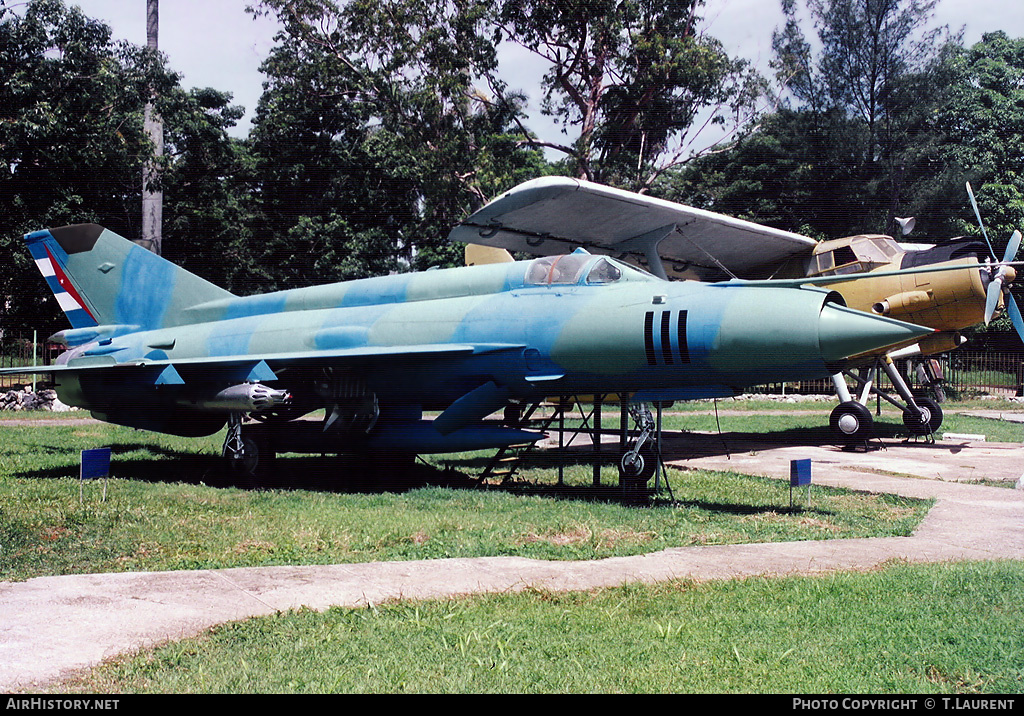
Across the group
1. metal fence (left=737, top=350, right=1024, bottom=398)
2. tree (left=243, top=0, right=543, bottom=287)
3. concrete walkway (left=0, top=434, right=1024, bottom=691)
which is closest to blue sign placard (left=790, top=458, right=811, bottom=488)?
concrete walkway (left=0, top=434, right=1024, bottom=691)

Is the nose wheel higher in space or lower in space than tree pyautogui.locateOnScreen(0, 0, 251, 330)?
lower

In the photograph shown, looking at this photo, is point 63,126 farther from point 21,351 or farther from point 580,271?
point 580,271

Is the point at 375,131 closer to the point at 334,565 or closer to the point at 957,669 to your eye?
the point at 334,565

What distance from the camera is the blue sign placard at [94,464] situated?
8.69 m

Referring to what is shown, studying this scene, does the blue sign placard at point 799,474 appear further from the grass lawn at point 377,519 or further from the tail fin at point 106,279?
the tail fin at point 106,279

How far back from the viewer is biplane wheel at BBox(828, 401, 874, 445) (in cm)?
1578

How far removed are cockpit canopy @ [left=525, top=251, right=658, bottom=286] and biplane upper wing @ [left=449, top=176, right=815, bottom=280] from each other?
2.40m

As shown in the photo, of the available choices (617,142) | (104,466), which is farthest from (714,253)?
(617,142)

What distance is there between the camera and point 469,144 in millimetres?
30016

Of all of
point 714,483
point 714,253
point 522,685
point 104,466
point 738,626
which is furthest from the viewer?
point 714,253

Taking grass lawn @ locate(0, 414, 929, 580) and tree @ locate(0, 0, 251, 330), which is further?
tree @ locate(0, 0, 251, 330)

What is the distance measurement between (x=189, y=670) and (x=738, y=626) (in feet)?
9.66

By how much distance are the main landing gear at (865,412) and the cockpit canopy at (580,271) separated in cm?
619

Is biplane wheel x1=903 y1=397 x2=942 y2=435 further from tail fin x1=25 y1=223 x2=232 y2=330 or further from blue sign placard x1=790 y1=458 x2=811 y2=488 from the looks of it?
tail fin x1=25 y1=223 x2=232 y2=330
